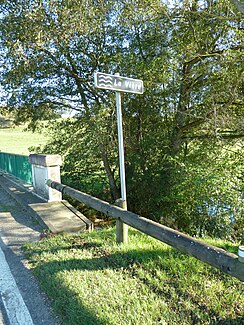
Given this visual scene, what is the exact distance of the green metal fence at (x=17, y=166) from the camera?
8.69 metres

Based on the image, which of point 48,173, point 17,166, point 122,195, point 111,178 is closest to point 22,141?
point 17,166

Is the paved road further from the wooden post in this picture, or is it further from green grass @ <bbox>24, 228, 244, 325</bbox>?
the wooden post

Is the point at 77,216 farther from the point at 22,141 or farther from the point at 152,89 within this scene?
the point at 22,141

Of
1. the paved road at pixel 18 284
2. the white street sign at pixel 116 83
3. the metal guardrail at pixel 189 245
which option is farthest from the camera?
the white street sign at pixel 116 83

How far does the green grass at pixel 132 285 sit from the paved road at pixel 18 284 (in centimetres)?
12

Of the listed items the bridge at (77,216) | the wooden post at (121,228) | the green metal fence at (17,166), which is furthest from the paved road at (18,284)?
the green metal fence at (17,166)

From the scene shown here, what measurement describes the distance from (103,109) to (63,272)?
5.08m

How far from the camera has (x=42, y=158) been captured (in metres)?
6.30

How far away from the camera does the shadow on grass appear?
7.80 ft

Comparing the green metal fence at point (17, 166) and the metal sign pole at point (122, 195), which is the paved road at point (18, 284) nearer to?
the metal sign pole at point (122, 195)

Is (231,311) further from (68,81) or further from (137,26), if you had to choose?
(68,81)

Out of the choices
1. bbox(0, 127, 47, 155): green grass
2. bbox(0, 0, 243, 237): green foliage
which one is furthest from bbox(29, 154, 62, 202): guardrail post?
bbox(0, 127, 47, 155): green grass

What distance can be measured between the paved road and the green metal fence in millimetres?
3606

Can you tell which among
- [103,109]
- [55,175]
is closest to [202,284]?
[55,175]
